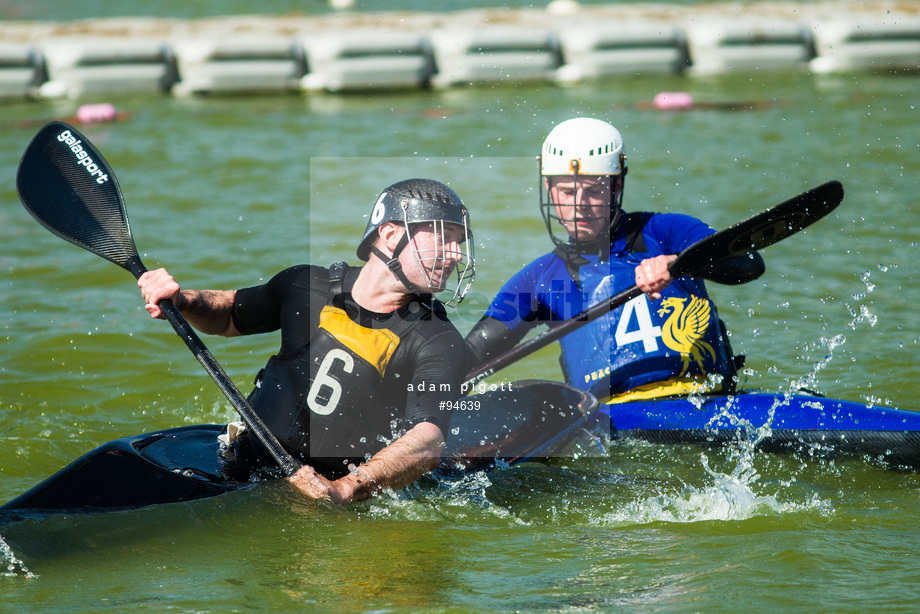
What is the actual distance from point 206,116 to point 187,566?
10.1 m

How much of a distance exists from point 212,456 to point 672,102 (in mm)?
9727

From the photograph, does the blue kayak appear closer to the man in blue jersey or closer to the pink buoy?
the man in blue jersey

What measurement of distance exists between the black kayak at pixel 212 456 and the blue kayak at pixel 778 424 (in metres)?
0.28

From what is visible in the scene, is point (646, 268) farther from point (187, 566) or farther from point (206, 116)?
point (206, 116)

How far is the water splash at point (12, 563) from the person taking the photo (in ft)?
10.1

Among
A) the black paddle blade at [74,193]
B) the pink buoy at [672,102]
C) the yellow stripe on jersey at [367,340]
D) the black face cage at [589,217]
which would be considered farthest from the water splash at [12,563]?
the pink buoy at [672,102]

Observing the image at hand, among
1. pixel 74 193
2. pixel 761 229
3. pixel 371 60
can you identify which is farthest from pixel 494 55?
pixel 74 193

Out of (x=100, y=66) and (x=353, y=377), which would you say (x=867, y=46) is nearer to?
(x=100, y=66)

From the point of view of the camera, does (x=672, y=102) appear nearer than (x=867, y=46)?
Yes

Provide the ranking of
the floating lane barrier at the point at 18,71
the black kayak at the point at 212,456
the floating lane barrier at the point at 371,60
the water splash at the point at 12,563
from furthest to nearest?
the floating lane barrier at the point at 371,60 → the floating lane barrier at the point at 18,71 → the black kayak at the point at 212,456 → the water splash at the point at 12,563

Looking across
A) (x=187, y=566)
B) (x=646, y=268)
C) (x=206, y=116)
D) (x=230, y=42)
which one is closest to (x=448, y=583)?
(x=187, y=566)

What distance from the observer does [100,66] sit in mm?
13078

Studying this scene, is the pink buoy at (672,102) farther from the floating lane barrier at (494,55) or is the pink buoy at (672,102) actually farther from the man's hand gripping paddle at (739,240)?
the man's hand gripping paddle at (739,240)

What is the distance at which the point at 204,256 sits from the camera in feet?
25.7
